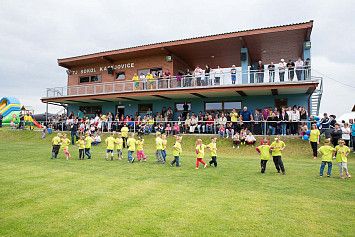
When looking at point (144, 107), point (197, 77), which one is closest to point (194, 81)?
point (197, 77)

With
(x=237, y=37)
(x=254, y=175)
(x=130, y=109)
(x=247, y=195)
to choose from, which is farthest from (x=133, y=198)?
(x=130, y=109)

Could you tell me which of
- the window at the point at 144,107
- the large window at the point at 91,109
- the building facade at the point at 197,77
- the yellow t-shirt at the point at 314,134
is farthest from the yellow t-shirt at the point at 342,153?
the large window at the point at 91,109

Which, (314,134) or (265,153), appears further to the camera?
(314,134)

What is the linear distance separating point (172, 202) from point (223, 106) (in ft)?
54.4

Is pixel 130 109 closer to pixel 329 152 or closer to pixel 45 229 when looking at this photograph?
pixel 329 152

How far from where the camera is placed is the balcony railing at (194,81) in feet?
56.3

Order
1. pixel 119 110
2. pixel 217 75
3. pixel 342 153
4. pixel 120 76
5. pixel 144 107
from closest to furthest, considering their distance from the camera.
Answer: pixel 342 153
pixel 217 75
pixel 144 107
pixel 120 76
pixel 119 110

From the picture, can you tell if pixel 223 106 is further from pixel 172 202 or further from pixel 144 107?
pixel 172 202

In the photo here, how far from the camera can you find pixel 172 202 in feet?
19.2

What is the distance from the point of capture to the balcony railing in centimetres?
1715

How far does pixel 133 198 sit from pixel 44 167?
5997 mm

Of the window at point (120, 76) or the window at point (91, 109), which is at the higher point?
the window at point (120, 76)

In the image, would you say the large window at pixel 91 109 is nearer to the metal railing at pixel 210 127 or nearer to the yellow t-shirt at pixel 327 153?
the metal railing at pixel 210 127

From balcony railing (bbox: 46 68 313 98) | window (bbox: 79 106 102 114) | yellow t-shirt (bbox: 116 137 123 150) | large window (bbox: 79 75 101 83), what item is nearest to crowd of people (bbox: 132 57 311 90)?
balcony railing (bbox: 46 68 313 98)
